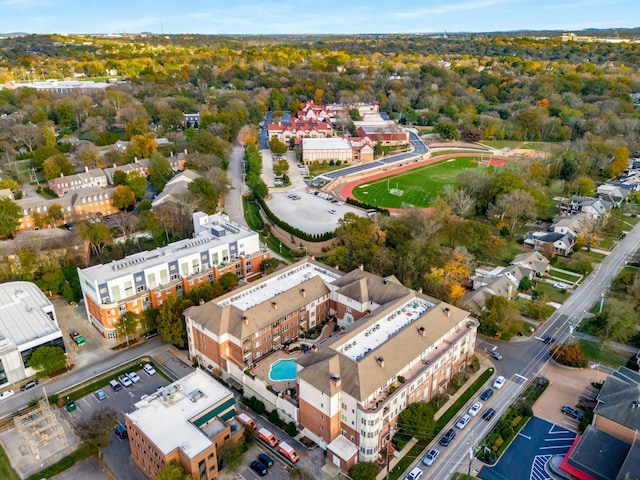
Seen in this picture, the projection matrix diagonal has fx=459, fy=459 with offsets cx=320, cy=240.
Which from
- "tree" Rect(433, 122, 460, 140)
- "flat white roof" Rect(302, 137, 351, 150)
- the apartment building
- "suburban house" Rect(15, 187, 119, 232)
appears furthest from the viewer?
"tree" Rect(433, 122, 460, 140)

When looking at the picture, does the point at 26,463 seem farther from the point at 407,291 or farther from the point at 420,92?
the point at 420,92

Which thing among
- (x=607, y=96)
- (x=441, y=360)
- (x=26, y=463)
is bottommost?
(x=26, y=463)

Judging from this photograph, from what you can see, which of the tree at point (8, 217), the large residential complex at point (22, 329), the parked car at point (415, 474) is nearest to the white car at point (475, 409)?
the parked car at point (415, 474)

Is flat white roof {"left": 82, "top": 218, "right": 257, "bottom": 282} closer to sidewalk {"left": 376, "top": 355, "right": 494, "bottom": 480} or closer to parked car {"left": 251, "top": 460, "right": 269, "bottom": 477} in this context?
parked car {"left": 251, "top": 460, "right": 269, "bottom": 477}

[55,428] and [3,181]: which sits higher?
[3,181]

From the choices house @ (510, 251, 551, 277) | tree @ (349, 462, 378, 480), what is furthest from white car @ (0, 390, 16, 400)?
house @ (510, 251, 551, 277)

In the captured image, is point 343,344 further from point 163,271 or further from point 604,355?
point 604,355

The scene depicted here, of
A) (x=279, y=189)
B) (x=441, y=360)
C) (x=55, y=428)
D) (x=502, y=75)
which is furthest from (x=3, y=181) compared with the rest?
(x=502, y=75)
